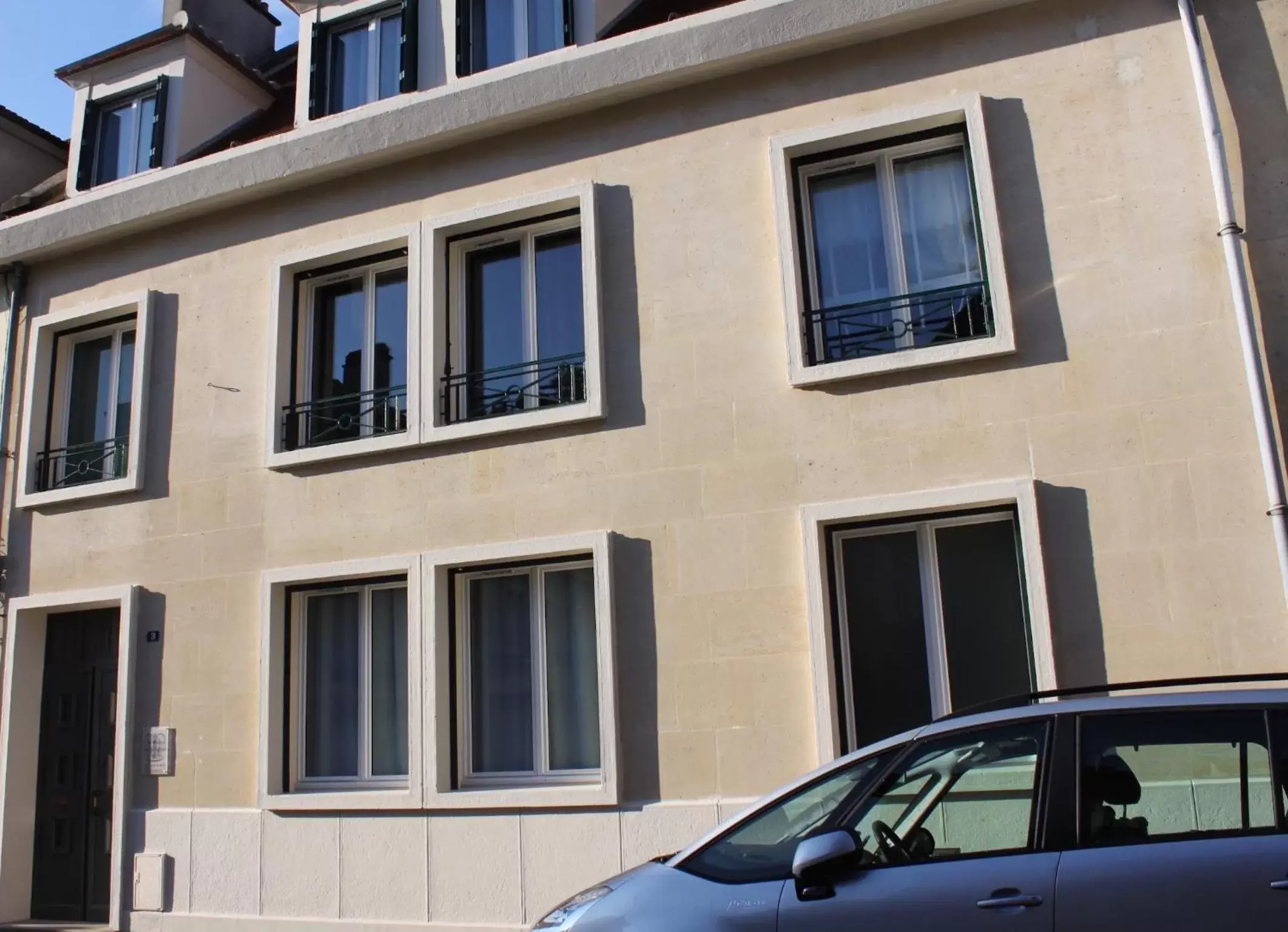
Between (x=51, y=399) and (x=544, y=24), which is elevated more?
(x=544, y=24)

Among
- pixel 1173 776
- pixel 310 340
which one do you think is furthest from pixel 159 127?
pixel 1173 776

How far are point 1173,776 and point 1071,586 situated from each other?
3.27 metres

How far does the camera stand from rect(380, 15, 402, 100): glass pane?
34.3 feet

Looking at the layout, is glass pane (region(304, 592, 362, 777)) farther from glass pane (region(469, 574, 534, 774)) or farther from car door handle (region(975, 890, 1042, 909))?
car door handle (region(975, 890, 1042, 909))

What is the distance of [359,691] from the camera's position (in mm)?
9344

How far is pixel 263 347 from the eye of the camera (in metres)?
10.0

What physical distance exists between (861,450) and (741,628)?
4.91 feet

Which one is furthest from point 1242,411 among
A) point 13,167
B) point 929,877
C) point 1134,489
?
point 13,167

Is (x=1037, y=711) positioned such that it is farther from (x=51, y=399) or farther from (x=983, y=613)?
(x=51, y=399)

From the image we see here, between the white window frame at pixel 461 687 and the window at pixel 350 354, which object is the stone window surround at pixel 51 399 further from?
the white window frame at pixel 461 687

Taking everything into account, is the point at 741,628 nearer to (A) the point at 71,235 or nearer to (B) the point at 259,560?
(B) the point at 259,560

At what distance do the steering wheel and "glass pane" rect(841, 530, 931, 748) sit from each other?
11.1ft

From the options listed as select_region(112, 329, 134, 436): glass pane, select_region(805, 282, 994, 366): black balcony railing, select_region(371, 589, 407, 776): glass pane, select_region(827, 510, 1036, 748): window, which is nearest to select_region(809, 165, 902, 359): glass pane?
select_region(805, 282, 994, 366): black balcony railing

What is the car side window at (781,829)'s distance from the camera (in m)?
4.30
